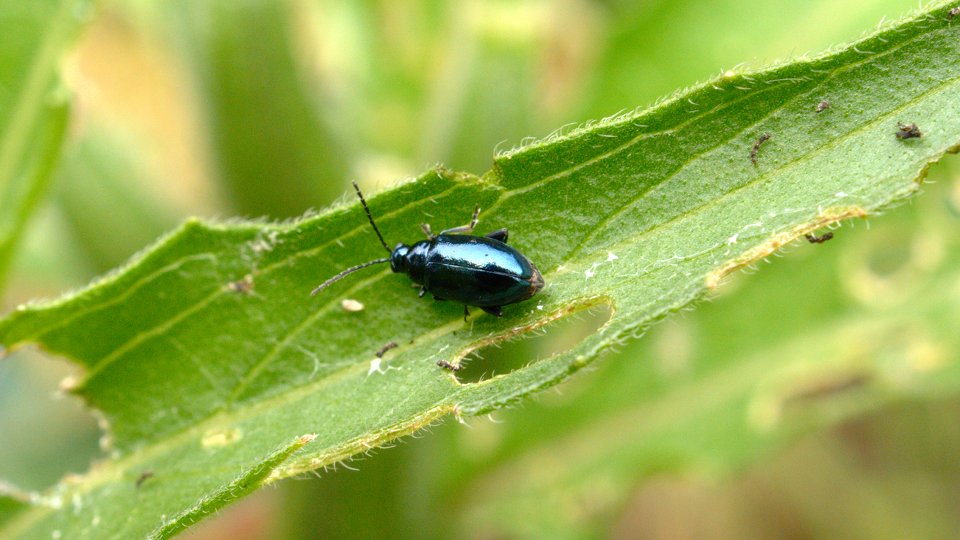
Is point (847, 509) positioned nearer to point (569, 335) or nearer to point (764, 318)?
point (764, 318)

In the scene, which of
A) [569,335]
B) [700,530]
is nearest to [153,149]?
[569,335]

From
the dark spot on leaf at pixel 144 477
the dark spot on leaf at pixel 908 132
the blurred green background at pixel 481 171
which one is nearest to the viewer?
the dark spot on leaf at pixel 908 132

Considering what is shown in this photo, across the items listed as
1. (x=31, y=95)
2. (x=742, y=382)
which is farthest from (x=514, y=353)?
(x=31, y=95)

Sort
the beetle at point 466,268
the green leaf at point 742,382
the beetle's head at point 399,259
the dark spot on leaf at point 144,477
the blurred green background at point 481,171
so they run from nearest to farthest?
the beetle at point 466,268 → the dark spot on leaf at point 144,477 → the beetle's head at point 399,259 → the blurred green background at point 481,171 → the green leaf at point 742,382

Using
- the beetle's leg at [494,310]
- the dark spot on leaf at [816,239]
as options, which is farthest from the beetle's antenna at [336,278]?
the dark spot on leaf at [816,239]

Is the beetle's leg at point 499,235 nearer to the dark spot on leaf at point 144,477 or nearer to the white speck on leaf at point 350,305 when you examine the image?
the white speck on leaf at point 350,305


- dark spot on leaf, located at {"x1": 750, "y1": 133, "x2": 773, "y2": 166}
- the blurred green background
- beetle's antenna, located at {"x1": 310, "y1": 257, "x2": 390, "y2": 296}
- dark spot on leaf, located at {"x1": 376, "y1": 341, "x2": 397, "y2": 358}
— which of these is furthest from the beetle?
the blurred green background

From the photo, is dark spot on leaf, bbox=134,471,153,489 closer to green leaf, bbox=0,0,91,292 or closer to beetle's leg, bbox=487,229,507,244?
green leaf, bbox=0,0,91,292
